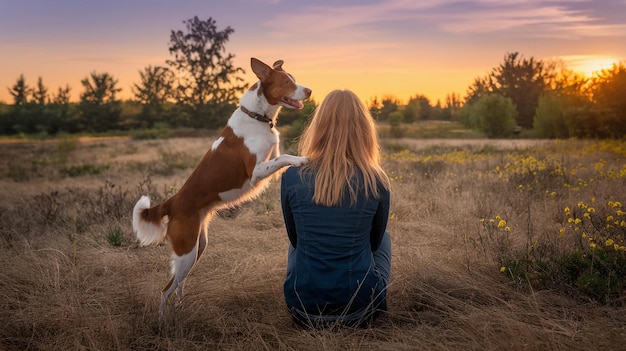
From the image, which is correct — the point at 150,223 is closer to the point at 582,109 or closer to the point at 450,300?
the point at 450,300

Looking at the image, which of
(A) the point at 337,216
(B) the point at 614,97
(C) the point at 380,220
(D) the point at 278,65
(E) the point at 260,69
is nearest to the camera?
(A) the point at 337,216

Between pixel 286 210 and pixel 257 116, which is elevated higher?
pixel 257 116

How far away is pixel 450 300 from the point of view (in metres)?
3.83

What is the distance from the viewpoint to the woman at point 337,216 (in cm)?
309

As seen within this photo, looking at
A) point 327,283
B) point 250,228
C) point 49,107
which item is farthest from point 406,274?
point 49,107

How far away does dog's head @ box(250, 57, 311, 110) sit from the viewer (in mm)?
4035

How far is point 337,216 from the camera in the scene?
3.09 m

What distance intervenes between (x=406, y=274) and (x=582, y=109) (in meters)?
25.6

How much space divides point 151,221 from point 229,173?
0.80m

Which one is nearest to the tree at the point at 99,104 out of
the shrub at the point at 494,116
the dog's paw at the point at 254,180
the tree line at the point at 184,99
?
the tree line at the point at 184,99

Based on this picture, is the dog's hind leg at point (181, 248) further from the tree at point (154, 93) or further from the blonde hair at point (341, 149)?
the tree at point (154, 93)

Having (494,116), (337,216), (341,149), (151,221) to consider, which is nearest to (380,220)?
(337,216)

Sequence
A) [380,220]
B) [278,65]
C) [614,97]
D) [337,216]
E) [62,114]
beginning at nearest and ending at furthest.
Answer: [337,216] < [380,220] < [278,65] < [614,97] < [62,114]

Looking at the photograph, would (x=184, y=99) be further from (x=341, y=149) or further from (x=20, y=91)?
(x=341, y=149)
